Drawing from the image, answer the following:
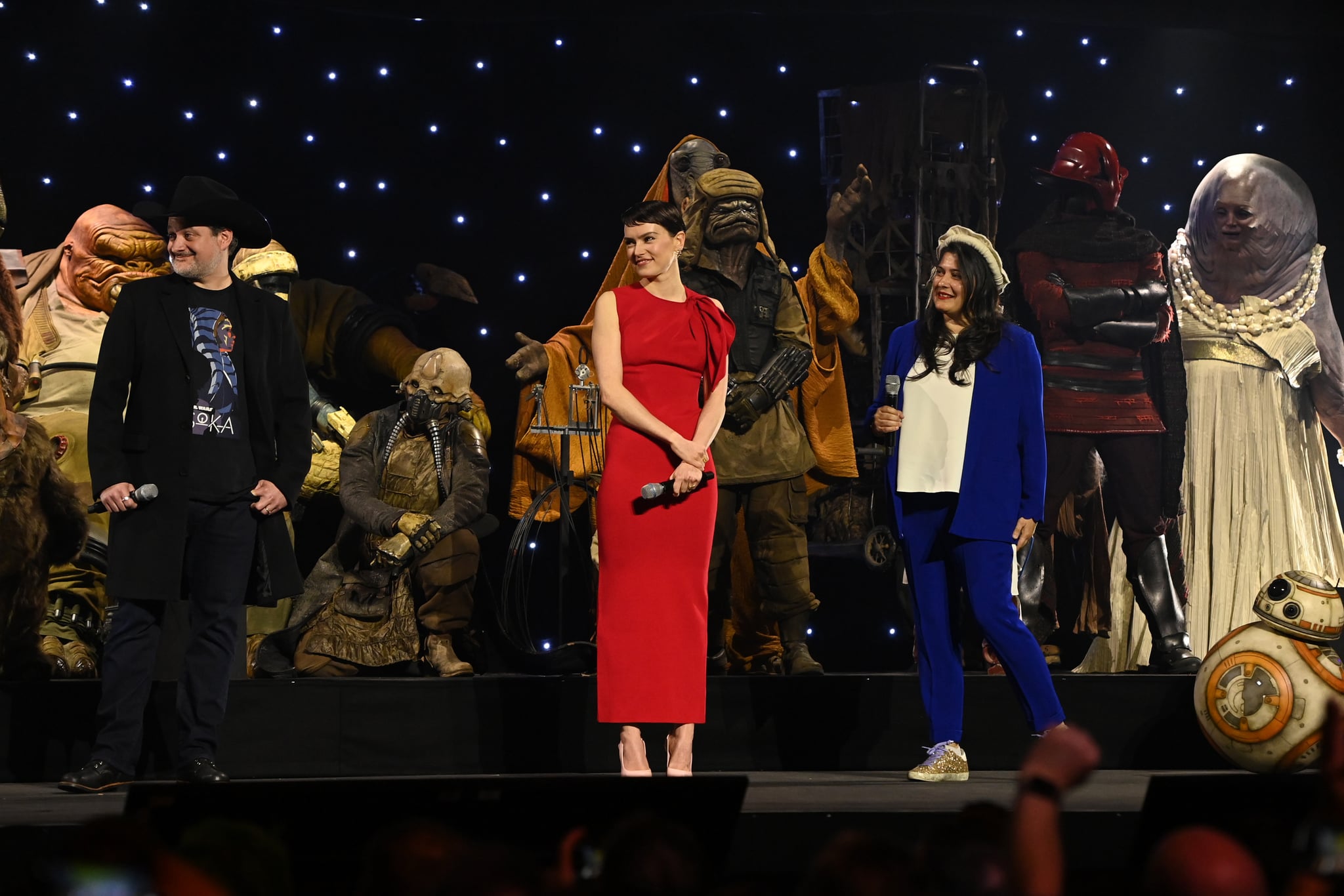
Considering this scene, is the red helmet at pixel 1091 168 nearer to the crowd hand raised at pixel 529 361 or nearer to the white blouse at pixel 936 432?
the crowd hand raised at pixel 529 361

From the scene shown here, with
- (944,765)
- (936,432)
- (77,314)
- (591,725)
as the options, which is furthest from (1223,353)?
(77,314)

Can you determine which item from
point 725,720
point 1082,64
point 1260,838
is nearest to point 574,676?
point 725,720

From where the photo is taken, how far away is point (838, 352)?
5855 millimetres

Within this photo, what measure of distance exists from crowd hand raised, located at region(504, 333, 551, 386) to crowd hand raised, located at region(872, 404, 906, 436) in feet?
6.28

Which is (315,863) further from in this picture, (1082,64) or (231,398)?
(1082,64)

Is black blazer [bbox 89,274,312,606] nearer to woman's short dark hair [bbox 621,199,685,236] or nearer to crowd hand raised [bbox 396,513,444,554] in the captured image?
woman's short dark hair [bbox 621,199,685,236]

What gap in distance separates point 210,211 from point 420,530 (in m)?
1.69

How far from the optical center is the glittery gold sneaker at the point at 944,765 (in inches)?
156

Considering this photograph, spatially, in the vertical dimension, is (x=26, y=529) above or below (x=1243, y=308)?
below

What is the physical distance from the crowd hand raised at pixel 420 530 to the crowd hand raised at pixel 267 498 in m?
1.43

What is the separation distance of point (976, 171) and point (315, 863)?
15.9ft

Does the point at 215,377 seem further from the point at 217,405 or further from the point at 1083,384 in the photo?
the point at 1083,384

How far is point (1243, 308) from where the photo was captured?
643cm

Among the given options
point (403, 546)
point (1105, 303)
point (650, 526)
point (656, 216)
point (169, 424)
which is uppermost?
point (1105, 303)
